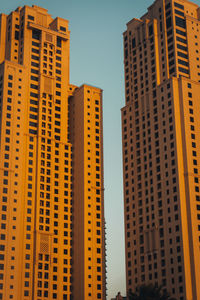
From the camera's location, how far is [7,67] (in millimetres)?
Result: 135875

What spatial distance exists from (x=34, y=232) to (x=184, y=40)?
5555 centimetres

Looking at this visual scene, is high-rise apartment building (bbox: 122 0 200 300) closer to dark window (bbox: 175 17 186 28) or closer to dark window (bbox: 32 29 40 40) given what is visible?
dark window (bbox: 175 17 186 28)

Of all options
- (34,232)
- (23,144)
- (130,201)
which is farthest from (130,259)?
(23,144)

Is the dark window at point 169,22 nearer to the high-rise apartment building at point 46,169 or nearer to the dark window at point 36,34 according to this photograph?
the high-rise apartment building at point 46,169

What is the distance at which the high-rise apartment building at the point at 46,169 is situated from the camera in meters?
124

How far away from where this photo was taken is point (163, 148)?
413 feet

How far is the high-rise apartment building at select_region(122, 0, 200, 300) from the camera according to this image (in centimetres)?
11512

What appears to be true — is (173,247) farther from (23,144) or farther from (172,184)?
(23,144)

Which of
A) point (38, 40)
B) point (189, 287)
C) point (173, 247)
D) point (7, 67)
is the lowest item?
point (189, 287)

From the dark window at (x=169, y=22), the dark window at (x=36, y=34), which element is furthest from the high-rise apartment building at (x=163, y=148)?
the dark window at (x=36, y=34)

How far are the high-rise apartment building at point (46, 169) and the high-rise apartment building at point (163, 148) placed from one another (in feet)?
28.0

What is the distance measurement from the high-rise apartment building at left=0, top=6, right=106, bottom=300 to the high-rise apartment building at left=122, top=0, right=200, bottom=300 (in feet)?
28.0

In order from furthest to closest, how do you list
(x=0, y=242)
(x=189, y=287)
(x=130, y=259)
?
(x=130, y=259)
(x=0, y=242)
(x=189, y=287)

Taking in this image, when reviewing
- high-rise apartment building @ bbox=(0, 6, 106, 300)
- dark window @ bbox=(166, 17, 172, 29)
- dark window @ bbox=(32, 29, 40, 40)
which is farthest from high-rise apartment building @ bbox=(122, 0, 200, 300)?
dark window @ bbox=(32, 29, 40, 40)
